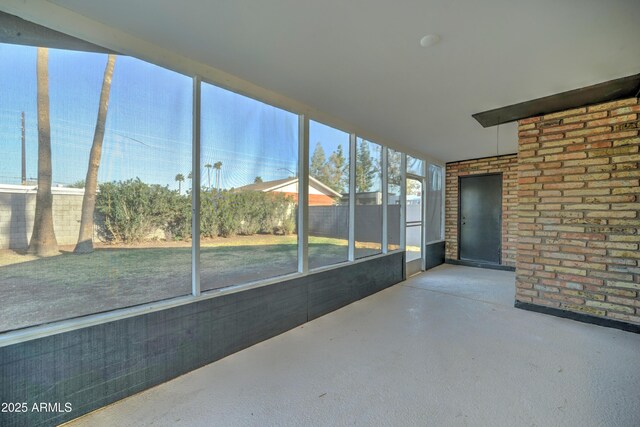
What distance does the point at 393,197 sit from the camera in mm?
4449

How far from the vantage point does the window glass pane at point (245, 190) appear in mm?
2188

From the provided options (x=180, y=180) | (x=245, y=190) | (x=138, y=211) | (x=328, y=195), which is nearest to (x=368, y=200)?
(x=328, y=195)

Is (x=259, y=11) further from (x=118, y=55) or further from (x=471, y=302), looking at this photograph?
(x=471, y=302)

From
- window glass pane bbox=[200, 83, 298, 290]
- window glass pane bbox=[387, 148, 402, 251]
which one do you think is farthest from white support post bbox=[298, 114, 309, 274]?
window glass pane bbox=[387, 148, 402, 251]

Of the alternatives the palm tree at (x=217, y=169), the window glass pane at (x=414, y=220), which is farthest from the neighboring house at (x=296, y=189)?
the window glass pane at (x=414, y=220)

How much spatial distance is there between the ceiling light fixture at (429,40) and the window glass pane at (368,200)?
1890 mm

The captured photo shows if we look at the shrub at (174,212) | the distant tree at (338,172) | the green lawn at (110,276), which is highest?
the distant tree at (338,172)

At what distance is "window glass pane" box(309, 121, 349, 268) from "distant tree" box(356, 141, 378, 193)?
0.23m

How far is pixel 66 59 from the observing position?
156cm

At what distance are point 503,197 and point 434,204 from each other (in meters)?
1.29

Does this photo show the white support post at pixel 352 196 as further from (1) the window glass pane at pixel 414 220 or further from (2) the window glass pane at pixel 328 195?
(1) the window glass pane at pixel 414 220

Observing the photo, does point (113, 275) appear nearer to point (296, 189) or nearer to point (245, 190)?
point (245, 190)

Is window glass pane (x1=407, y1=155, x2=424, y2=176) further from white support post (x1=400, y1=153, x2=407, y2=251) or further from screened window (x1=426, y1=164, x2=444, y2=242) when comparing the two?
screened window (x1=426, y1=164, x2=444, y2=242)

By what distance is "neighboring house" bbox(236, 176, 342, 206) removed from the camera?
2570 mm
